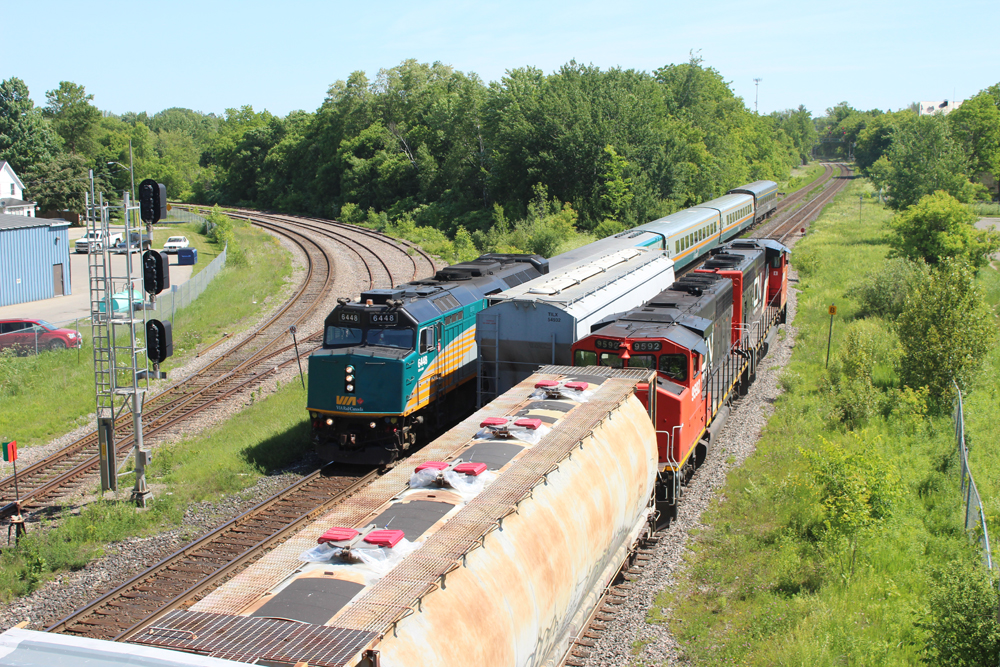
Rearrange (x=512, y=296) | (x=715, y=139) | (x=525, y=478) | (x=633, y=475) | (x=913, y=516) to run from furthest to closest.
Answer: (x=715, y=139) → (x=512, y=296) → (x=913, y=516) → (x=633, y=475) → (x=525, y=478)

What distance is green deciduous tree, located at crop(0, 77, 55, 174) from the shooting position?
79.7 metres

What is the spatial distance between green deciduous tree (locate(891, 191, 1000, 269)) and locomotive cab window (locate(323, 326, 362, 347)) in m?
31.3

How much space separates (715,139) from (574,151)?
26625mm

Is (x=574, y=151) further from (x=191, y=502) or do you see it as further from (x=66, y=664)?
(x=66, y=664)

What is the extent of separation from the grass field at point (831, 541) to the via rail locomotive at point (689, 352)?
1346 mm

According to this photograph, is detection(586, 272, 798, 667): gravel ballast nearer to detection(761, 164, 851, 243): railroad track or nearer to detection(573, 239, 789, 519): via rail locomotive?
detection(573, 239, 789, 519): via rail locomotive

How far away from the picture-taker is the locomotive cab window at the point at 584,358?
1473 cm

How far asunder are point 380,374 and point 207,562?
5.00 meters

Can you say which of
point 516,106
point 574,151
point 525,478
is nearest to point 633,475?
point 525,478

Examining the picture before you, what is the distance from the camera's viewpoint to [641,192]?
185 feet

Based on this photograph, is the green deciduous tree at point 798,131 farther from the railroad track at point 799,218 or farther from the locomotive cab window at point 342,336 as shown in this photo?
the locomotive cab window at point 342,336

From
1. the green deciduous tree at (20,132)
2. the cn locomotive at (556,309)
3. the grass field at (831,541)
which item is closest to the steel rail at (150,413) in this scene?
the cn locomotive at (556,309)

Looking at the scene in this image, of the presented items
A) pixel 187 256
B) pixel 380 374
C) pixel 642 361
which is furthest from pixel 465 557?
pixel 187 256

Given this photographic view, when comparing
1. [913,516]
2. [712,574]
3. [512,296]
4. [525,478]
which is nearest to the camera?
[525,478]
